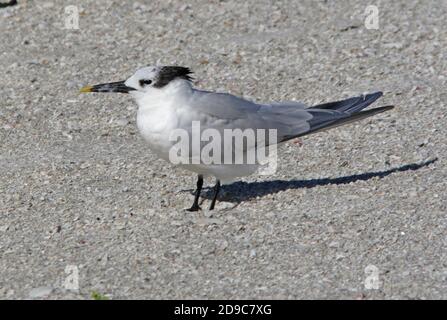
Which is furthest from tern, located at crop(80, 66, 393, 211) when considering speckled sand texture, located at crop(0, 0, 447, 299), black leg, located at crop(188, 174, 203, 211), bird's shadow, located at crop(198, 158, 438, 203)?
speckled sand texture, located at crop(0, 0, 447, 299)

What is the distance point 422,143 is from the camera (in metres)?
6.71

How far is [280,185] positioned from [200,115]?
799mm

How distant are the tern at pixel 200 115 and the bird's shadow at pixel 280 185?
208 millimetres

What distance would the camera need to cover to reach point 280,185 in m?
6.38

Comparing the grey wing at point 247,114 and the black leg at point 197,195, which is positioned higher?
the grey wing at point 247,114

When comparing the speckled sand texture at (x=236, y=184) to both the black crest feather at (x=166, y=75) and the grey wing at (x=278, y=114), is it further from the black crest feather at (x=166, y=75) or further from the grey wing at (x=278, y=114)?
the black crest feather at (x=166, y=75)

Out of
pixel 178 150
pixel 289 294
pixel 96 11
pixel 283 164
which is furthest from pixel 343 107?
pixel 96 11

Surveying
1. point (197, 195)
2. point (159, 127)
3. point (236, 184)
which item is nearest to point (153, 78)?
point (159, 127)

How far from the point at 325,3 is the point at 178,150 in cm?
382

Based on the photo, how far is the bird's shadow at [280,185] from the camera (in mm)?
6301

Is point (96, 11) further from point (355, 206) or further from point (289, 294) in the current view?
point (289, 294)

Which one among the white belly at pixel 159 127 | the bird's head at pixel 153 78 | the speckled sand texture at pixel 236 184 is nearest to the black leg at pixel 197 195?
the speckled sand texture at pixel 236 184

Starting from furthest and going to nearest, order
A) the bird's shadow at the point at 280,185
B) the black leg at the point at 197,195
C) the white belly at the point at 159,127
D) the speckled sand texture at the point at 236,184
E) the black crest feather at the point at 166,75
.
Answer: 1. the bird's shadow at the point at 280,185
2. the black leg at the point at 197,195
3. the black crest feather at the point at 166,75
4. the white belly at the point at 159,127
5. the speckled sand texture at the point at 236,184

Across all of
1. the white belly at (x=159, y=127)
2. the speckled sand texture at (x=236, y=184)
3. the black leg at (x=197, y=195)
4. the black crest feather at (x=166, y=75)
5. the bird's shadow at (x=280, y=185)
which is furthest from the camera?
the bird's shadow at (x=280, y=185)
